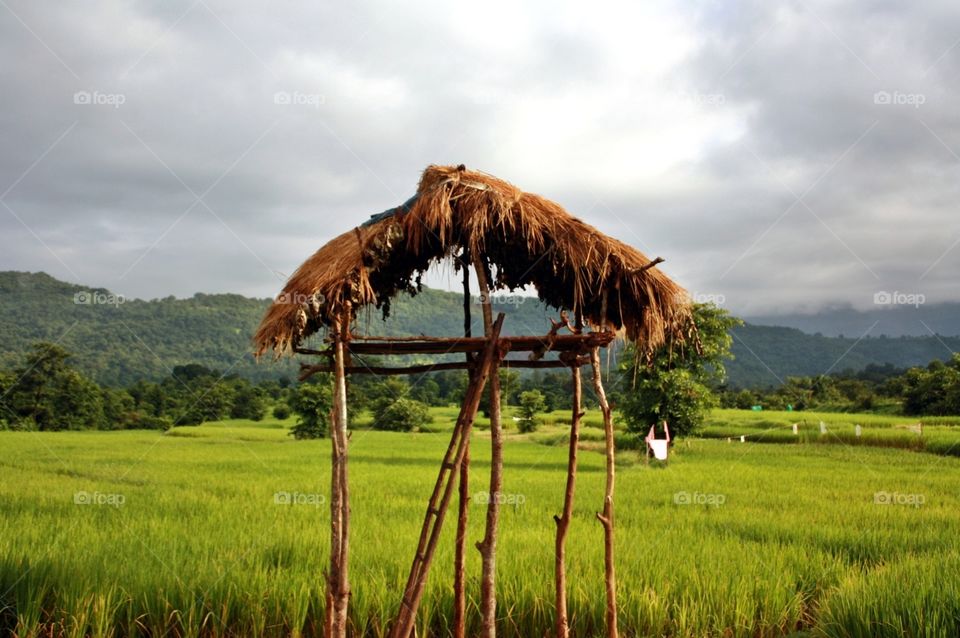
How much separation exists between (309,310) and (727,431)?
101 ft

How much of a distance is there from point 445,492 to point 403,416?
114 ft

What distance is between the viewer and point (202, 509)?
34.5ft

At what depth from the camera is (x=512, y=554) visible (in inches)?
265

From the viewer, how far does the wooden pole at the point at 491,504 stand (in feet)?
14.8

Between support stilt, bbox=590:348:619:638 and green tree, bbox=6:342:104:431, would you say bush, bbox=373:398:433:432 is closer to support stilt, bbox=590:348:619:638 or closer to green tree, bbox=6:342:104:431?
green tree, bbox=6:342:104:431

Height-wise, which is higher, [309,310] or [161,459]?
[309,310]

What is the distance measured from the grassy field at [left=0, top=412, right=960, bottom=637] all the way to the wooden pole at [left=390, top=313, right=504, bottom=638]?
122cm

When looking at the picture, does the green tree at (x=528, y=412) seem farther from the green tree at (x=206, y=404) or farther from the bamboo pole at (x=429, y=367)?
the bamboo pole at (x=429, y=367)

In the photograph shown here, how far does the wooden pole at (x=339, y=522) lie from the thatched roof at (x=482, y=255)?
0.38 m

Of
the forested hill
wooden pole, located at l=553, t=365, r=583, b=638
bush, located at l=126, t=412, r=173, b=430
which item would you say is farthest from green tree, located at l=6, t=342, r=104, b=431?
wooden pole, located at l=553, t=365, r=583, b=638

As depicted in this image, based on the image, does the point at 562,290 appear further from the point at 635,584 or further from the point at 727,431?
the point at 727,431

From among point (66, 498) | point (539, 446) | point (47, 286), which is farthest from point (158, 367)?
point (66, 498)

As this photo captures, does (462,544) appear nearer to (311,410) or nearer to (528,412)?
(311,410)

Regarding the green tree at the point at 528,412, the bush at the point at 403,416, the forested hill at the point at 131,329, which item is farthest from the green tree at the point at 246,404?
the green tree at the point at 528,412
